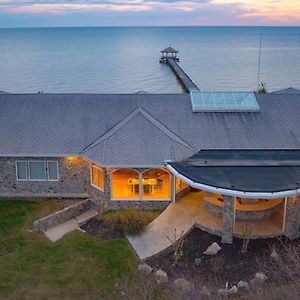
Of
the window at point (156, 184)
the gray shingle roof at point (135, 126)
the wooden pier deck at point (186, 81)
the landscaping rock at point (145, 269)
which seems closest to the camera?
the landscaping rock at point (145, 269)

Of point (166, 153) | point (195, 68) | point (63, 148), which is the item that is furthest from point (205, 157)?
point (195, 68)

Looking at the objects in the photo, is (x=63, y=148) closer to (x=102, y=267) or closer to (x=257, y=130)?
(x=102, y=267)

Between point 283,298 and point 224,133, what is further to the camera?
point 224,133

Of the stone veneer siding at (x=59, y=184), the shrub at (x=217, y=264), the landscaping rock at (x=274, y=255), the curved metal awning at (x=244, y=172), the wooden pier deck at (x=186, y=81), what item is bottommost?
the wooden pier deck at (x=186, y=81)

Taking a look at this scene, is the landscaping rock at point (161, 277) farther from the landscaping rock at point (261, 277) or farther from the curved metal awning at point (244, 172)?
the curved metal awning at point (244, 172)

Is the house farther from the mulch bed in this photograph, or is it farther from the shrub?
the shrub

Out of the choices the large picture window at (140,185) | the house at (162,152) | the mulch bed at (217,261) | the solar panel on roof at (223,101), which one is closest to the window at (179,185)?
the house at (162,152)
